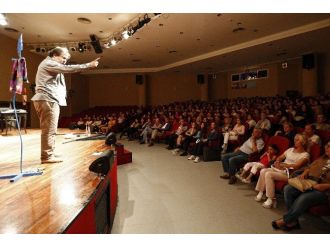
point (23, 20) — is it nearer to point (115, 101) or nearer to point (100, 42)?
point (100, 42)

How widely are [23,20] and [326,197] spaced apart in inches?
313

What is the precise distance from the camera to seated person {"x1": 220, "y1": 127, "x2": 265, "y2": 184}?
4.01 meters

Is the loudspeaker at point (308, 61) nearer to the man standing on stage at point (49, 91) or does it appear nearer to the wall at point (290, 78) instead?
the wall at point (290, 78)

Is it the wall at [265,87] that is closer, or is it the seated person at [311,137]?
the seated person at [311,137]

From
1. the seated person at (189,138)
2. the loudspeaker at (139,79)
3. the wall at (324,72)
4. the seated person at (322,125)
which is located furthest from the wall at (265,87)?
the seated person at (322,125)

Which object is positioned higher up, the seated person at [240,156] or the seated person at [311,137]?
the seated person at [311,137]

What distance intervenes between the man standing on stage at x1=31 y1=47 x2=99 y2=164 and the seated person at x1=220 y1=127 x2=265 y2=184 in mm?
2657

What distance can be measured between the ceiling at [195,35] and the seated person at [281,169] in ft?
14.3

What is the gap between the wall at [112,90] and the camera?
→ 15.9m

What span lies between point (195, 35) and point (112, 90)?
8.99 m

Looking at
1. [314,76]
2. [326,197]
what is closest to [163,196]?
[326,197]

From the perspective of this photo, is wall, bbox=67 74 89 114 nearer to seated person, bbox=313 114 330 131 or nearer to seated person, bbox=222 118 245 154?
seated person, bbox=222 118 245 154

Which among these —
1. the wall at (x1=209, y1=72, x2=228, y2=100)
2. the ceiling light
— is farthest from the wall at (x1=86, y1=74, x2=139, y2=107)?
the ceiling light

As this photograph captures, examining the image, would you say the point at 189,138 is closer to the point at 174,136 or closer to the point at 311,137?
the point at 174,136
